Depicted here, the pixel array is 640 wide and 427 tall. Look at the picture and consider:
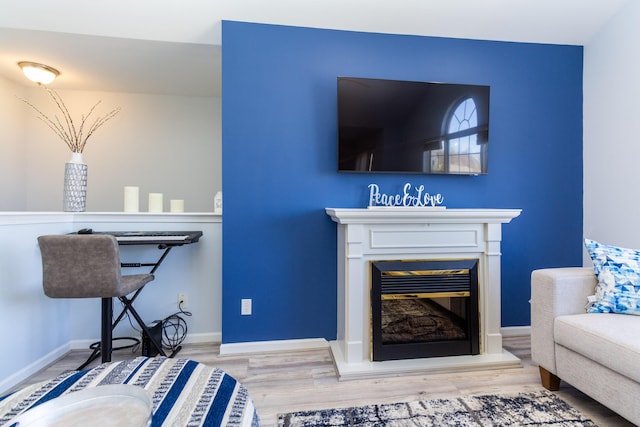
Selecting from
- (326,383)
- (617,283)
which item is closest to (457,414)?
(326,383)

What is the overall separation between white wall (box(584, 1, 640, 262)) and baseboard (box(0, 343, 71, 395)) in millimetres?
4211

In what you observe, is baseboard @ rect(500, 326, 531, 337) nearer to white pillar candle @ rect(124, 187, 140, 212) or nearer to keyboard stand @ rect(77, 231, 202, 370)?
keyboard stand @ rect(77, 231, 202, 370)

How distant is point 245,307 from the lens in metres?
2.37

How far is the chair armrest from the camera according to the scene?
5.71ft

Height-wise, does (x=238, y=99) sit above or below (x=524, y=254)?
above

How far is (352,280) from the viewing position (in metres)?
2.10

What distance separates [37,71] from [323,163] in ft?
9.01

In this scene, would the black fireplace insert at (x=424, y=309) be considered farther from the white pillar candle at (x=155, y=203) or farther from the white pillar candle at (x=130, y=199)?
the white pillar candle at (x=130, y=199)

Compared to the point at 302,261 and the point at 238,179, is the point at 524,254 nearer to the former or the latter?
the point at 302,261

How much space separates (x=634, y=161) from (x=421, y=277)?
1.86 metres

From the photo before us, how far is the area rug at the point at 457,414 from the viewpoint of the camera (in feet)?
5.00

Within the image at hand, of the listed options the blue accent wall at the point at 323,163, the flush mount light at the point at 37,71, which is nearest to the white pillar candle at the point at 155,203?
the blue accent wall at the point at 323,163

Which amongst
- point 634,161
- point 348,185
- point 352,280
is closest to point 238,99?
point 348,185

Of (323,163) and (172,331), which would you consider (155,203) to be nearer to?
(172,331)
